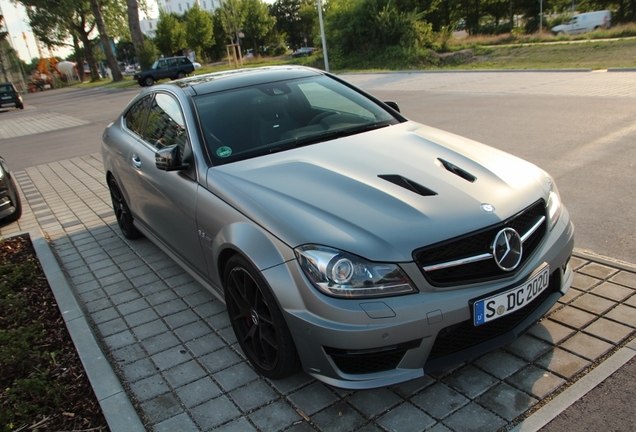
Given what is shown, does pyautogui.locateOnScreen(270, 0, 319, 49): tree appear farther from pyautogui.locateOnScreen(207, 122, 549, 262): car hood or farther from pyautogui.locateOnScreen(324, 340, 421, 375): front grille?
pyautogui.locateOnScreen(324, 340, 421, 375): front grille

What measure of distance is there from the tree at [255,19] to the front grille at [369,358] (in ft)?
235

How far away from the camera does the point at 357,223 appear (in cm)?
273

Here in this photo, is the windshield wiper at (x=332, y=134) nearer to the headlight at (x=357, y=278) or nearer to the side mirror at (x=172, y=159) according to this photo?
the side mirror at (x=172, y=159)

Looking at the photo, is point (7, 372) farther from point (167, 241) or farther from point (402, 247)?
point (402, 247)

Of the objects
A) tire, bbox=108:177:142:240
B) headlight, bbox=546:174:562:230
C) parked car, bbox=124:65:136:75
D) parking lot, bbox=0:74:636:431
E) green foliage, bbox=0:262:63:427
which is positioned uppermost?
headlight, bbox=546:174:562:230

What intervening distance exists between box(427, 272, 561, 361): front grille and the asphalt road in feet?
5.94

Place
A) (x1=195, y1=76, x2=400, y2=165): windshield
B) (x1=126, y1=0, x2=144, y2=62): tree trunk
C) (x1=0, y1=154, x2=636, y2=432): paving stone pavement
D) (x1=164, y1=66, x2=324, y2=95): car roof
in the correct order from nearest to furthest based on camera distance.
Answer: (x1=0, y1=154, x2=636, y2=432): paving stone pavement < (x1=195, y1=76, x2=400, y2=165): windshield < (x1=164, y1=66, x2=324, y2=95): car roof < (x1=126, y1=0, x2=144, y2=62): tree trunk

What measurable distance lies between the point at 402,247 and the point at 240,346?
54.2 inches

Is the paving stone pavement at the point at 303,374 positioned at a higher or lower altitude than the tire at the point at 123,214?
lower

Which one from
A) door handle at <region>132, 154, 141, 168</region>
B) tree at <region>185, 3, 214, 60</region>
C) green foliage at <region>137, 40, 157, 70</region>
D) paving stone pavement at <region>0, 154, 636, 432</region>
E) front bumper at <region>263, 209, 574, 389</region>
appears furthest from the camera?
tree at <region>185, 3, 214, 60</region>

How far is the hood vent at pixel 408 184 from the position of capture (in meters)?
2.97

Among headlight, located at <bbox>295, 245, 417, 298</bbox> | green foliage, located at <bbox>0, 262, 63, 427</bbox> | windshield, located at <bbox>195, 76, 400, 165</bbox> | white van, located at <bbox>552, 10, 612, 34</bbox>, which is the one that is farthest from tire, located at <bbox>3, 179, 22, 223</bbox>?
white van, located at <bbox>552, 10, 612, 34</bbox>

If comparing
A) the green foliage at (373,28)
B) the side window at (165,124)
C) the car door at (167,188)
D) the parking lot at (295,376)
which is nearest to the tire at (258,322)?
the parking lot at (295,376)

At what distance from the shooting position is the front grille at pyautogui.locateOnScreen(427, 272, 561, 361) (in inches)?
104
